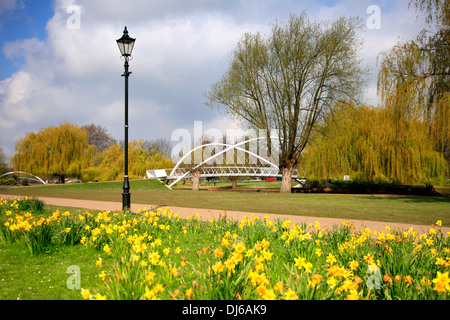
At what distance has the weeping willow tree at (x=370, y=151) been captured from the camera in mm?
Result: 21219

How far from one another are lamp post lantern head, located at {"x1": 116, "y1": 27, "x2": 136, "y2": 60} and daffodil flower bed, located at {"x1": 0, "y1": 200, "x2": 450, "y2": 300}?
5.80 m

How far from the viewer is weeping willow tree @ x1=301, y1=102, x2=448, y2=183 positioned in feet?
69.6

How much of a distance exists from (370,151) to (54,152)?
1307 inches

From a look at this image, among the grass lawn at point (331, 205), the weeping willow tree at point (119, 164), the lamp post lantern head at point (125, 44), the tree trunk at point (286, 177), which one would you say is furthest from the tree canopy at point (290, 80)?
the weeping willow tree at point (119, 164)

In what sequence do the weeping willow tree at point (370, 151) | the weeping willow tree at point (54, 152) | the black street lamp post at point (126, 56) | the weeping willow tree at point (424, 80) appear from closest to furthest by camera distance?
the black street lamp post at point (126, 56) < the weeping willow tree at point (424, 80) < the weeping willow tree at point (370, 151) < the weeping willow tree at point (54, 152)

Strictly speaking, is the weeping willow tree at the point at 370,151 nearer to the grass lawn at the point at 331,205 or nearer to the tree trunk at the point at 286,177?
the grass lawn at the point at 331,205

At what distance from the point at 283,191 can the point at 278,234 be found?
63.9 feet

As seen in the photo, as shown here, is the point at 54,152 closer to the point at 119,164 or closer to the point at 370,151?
the point at 119,164

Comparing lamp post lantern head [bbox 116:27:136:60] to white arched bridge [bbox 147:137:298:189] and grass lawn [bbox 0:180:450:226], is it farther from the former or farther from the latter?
white arched bridge [bbox 147:137:298:189]

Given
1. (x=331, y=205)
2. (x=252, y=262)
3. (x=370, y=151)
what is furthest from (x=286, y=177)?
(x=252, y=262)

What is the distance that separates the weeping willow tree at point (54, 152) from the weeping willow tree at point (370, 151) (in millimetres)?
25974

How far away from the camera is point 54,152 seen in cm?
3488
